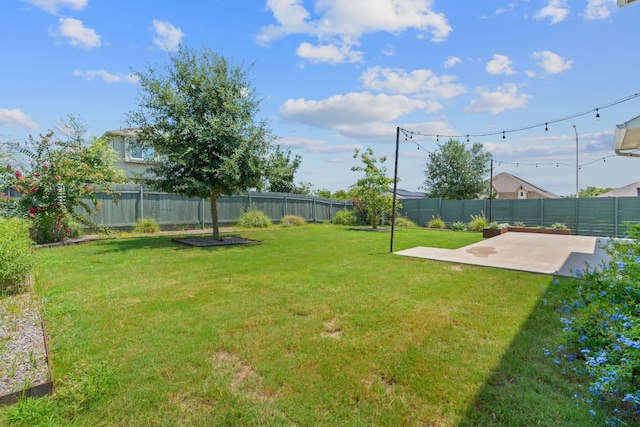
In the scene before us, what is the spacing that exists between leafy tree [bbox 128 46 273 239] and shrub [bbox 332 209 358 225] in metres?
9.24

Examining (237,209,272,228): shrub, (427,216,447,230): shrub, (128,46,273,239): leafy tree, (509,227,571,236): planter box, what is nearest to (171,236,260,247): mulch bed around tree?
(128,46,273,239): leafy tree

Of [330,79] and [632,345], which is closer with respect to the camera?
[632,345]

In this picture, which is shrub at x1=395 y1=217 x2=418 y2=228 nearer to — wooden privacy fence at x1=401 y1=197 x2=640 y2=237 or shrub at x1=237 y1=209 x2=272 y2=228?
wooden privacy fence at x1=401 y1=197 x2=640 y2=237

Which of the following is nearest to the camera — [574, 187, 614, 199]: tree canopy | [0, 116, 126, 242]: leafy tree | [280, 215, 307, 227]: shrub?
[0, 116, 126, 242]: leafy tree

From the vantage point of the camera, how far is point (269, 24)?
30.8ft

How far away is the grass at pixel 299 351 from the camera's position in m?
2.01

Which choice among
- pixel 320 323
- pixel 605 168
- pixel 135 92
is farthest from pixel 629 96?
pixel 605 168

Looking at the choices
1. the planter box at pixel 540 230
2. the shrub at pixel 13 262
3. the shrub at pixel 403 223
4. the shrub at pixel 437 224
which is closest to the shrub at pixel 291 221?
the shrub at pixel 403 223

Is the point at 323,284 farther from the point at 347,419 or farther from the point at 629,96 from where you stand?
the point at 629,96

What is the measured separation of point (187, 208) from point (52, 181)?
17.4 ft

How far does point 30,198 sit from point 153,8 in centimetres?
588

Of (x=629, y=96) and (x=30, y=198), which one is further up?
(x=629, y=96)

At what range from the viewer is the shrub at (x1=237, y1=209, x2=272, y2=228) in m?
14.6

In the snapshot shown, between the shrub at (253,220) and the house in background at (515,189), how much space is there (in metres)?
30.1
